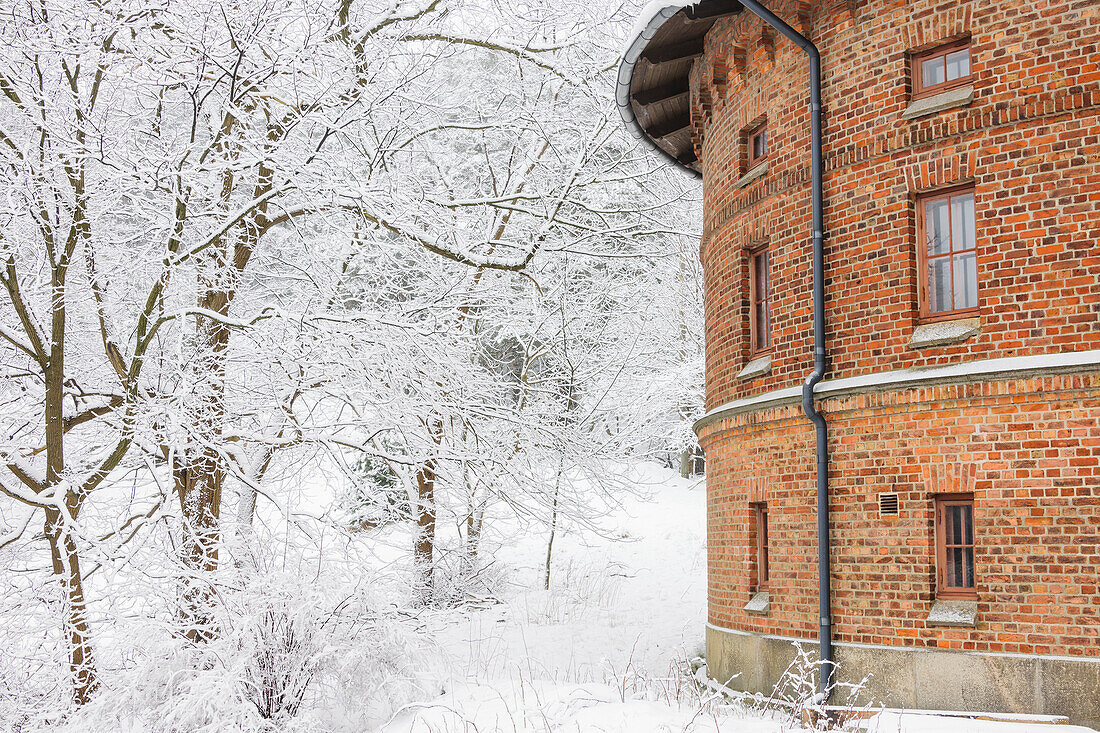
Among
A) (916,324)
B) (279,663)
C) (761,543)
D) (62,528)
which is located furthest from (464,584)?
(916,324)

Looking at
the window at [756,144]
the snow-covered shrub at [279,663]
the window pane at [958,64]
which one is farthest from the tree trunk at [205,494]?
the window pane at [958,64]

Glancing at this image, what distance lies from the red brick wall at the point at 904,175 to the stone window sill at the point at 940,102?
70 mm

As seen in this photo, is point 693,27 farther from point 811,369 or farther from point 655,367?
point 655,367

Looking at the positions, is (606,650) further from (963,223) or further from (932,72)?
(932,72)

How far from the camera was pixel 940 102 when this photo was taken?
9.57 m

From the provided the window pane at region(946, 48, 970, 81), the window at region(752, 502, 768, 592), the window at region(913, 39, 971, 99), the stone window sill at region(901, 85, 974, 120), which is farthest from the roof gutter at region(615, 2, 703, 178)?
the window at region(752, 502, 768, 592)

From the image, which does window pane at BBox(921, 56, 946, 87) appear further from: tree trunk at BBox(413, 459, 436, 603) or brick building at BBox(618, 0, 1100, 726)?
tree trunk at BBox(413, 459, 436, 603)

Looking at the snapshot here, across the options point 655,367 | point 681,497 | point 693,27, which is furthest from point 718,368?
point 681,497

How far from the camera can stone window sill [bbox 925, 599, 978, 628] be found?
8.81 m

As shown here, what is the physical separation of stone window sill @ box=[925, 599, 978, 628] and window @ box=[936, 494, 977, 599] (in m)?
0.09

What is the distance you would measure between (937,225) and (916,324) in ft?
3.45

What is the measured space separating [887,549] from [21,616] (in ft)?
27.1

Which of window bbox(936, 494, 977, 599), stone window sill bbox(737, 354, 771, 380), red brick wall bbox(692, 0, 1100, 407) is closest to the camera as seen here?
red brick wall bbox(692, 0, 1100, 407)

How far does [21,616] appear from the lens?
8.62 metres
